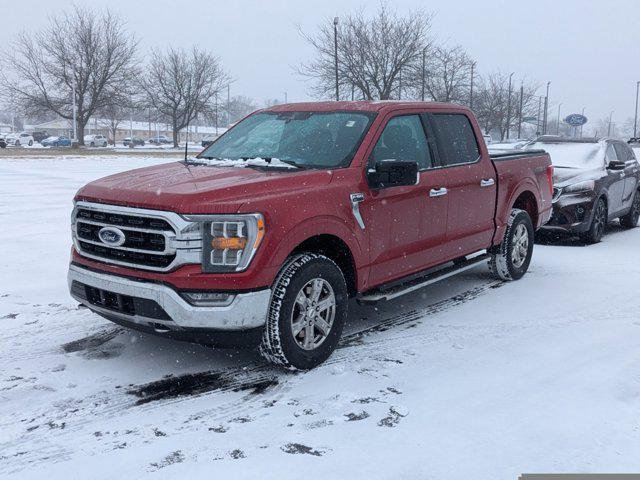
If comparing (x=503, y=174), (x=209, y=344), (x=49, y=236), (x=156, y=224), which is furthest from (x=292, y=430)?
(x=49, y=236)

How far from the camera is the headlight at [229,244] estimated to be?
12.7 feet

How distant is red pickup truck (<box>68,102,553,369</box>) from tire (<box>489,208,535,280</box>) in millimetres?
880

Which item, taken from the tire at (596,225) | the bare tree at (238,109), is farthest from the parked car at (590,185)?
the bare tree at (238,109)

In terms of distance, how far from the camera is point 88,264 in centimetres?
436

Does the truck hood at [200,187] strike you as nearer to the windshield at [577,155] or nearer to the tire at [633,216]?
the windshield at [577,155]

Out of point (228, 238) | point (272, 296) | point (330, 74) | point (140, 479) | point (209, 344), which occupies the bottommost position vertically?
point (140, 479)

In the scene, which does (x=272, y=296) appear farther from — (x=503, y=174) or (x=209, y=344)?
(x=503, y=174)

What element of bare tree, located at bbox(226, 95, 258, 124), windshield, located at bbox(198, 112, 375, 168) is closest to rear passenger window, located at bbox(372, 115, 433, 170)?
windshield, located at bbox(198, 112, 375, 168)

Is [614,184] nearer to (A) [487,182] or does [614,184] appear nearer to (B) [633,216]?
(B) [633,216]

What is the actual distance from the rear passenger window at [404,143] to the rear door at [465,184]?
23cm

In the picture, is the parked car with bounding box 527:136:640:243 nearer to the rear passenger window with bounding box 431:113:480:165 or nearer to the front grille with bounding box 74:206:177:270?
the rear passenger window with bounding box 431:113:480:165

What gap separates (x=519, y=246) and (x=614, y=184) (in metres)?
3.94

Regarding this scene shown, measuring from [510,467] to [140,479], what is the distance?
176 cm

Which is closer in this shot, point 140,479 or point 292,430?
point 140,479
